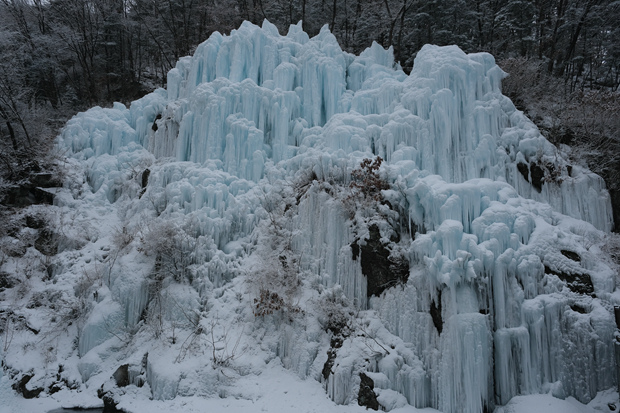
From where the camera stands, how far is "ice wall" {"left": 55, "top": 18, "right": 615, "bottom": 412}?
6.45 meters

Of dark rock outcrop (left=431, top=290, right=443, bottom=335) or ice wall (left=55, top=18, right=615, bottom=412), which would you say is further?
dark rock outcrop (left=431, top=290, right=443, bottom=335)

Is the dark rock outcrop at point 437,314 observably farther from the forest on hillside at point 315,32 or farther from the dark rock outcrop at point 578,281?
the forest on hillside at point 315,32

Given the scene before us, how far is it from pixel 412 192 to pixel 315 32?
16.2 meters

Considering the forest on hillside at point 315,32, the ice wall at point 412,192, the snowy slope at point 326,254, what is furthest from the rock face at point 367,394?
the forest on hillside at point 315,32

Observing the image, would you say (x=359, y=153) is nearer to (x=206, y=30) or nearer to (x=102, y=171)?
(x=102, y=171)

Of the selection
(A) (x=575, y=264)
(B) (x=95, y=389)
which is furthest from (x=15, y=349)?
(A) (x=575, y=264)

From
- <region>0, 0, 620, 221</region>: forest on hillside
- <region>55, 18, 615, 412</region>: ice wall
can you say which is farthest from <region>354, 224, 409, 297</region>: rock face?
<region>0, 0, 620, 221</region>: forest on hillside

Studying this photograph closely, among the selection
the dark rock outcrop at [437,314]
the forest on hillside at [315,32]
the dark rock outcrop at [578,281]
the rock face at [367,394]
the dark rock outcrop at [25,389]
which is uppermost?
the forest on hillside at [315,32]

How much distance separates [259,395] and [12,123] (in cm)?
1454

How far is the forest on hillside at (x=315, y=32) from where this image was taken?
11.3m

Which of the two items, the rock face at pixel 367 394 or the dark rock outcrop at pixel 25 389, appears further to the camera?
the dark rock outcrop at pixel 25 389

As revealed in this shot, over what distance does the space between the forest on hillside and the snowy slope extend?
2.00 meters

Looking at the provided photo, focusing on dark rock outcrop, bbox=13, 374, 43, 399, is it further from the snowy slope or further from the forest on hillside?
the forest on hillside

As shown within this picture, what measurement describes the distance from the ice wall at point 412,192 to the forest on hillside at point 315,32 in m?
1.94
